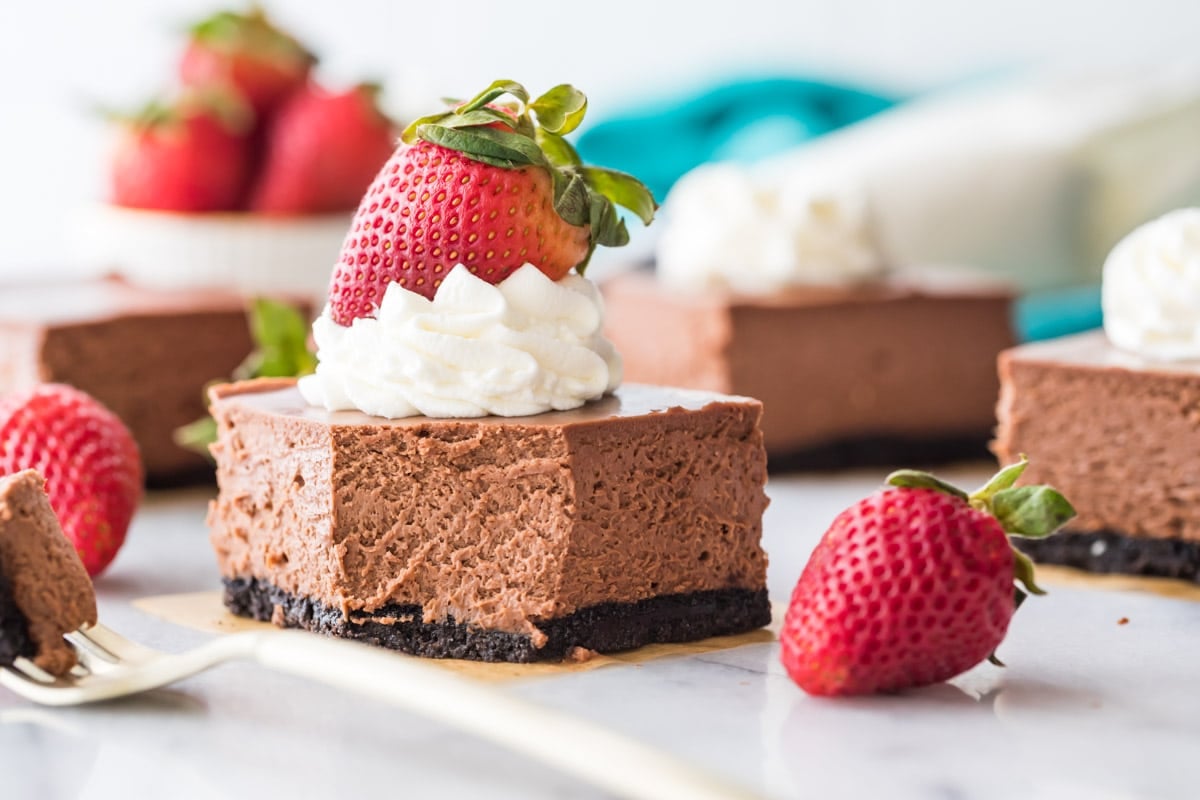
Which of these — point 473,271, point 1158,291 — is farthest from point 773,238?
point 473,271

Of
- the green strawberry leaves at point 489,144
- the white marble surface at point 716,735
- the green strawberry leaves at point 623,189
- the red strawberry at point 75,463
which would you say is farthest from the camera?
the red strawberry at point 75,463

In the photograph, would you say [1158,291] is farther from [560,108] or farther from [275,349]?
[275,349]

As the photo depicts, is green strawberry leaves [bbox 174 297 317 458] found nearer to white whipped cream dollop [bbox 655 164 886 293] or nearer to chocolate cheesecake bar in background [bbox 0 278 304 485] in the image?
chocolate cheesecake bar in background [bbox 0 278 304 485]

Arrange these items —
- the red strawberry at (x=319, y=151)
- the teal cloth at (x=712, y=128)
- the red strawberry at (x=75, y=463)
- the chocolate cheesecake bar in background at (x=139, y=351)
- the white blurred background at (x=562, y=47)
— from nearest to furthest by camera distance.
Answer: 1. the red strawberry at (x=75, y=463)
2. the chocolate cheesecake bar in background at (x=139, y=351)
3. the red strawberry at (x=319, y=151)
4. the teal cloth at (x=712, y=128)
5. the white blurred background at (x=562, y=47)

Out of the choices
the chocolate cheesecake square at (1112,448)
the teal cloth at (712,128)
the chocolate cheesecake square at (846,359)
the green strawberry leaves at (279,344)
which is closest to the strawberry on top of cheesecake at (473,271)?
the green strawberry leaves at (279,344)

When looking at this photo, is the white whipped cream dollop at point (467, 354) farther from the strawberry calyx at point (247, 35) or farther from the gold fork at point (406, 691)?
the strawberry calyx at point (247, 35)

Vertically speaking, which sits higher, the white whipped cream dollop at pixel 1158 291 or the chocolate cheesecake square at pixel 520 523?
the white whipped cream dollop at pixel 1158 291

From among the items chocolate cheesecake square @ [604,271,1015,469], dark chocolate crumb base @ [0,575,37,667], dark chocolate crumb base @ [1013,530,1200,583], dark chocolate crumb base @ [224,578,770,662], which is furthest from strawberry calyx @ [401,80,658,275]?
chocolate cheesecake square @ [604,271,1015,469]
